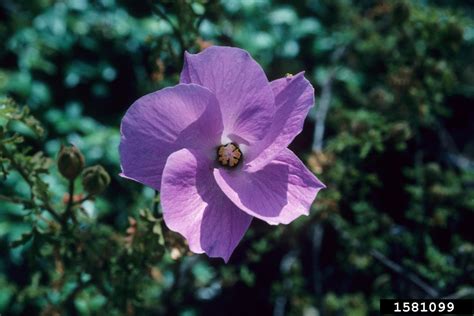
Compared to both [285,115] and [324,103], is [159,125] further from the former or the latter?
[324,103]

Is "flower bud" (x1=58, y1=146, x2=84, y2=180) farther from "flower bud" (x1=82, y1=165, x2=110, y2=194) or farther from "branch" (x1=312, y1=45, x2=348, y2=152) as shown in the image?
"branch" (x1=312, y1=45, x2=348, y2=152)

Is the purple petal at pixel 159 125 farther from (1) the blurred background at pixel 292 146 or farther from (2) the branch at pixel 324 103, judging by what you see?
(2) the branch at pixel 324 103

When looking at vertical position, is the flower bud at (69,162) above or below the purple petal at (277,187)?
above

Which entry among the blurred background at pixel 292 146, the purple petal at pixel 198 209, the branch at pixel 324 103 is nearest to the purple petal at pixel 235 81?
the purple petal at pixel 198 209

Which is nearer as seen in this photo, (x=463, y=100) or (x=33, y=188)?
(x=33, y=188)

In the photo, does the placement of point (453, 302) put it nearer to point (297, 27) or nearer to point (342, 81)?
point (342, 81)

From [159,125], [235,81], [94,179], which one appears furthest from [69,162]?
[235,81]

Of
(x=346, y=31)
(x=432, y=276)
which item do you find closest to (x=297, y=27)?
(x=346, y=31)
